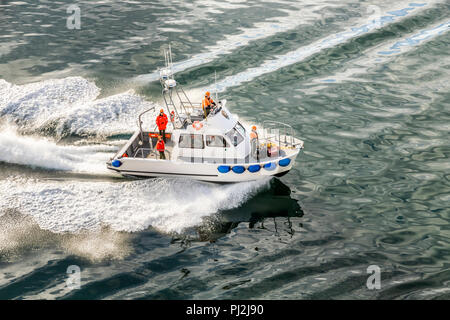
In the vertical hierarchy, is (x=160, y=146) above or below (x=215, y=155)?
above

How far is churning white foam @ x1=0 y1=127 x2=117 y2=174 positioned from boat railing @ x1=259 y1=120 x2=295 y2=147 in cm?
776

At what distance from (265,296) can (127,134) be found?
13321 millimetres

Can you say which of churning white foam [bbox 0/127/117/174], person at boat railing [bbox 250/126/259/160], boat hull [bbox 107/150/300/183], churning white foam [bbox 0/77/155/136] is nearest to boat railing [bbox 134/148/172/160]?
boat hull [bbox 107/150/300/183]

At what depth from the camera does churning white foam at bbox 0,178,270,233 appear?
19.7 metres

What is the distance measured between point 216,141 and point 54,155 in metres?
8.09

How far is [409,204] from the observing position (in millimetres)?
20562

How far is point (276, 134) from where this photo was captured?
24.7 metres

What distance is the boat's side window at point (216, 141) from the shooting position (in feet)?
72.0

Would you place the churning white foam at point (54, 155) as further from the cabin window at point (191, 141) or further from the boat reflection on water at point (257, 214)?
the boat reflection on water at point (257, 214)

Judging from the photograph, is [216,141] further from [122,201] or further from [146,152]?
[122,201]

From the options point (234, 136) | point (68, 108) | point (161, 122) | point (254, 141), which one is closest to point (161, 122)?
point (161, 122)

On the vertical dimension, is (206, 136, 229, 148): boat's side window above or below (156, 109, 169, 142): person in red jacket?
below

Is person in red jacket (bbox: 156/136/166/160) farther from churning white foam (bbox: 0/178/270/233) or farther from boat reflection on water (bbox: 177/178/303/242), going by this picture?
boat reflection on water (bbox: 177/178/303/242)
